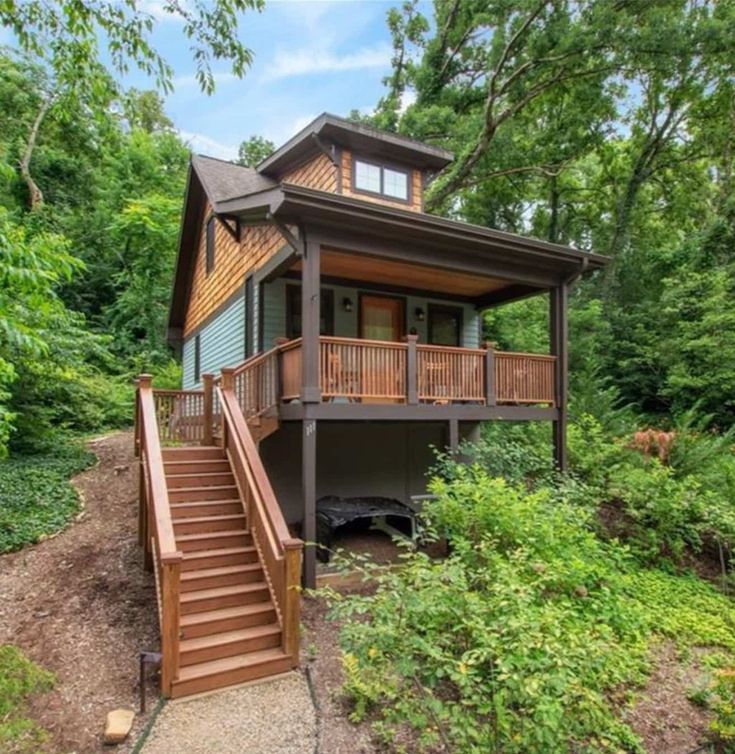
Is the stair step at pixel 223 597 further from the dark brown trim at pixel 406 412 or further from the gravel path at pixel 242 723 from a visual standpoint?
the dark brown trim at pixel 406 412

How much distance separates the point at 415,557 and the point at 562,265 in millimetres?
6878

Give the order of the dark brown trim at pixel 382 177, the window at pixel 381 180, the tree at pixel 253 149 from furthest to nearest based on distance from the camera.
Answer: the tree at pixel 253 149 → the window at pixel 381 180 → the dark brown trim at pixel 382 177

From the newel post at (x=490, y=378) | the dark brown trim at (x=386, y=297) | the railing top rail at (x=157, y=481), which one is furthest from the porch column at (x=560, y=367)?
the railing top rail at (x=157, y=481)

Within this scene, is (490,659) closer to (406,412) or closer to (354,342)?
(406,412)

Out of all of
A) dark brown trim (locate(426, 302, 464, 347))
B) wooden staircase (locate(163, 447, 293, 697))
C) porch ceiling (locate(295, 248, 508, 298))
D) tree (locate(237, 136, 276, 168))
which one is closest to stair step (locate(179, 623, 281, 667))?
wooden staircase (locate(163, 447, 293, 697))

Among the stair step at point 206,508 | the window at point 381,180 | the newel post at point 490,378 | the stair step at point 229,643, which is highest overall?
the window at point 381,180

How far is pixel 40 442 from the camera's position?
33.4 feet

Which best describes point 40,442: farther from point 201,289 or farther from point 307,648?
point 307,648

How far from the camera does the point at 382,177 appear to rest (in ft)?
34.4

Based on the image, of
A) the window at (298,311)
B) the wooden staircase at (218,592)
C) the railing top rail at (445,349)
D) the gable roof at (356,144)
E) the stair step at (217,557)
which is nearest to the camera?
the wooden staircase at (218,592)

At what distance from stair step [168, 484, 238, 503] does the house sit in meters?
0.02

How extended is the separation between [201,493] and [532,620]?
14.7 feet

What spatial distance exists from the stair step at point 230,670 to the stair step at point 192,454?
3207mm

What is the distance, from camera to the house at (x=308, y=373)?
5.29m
